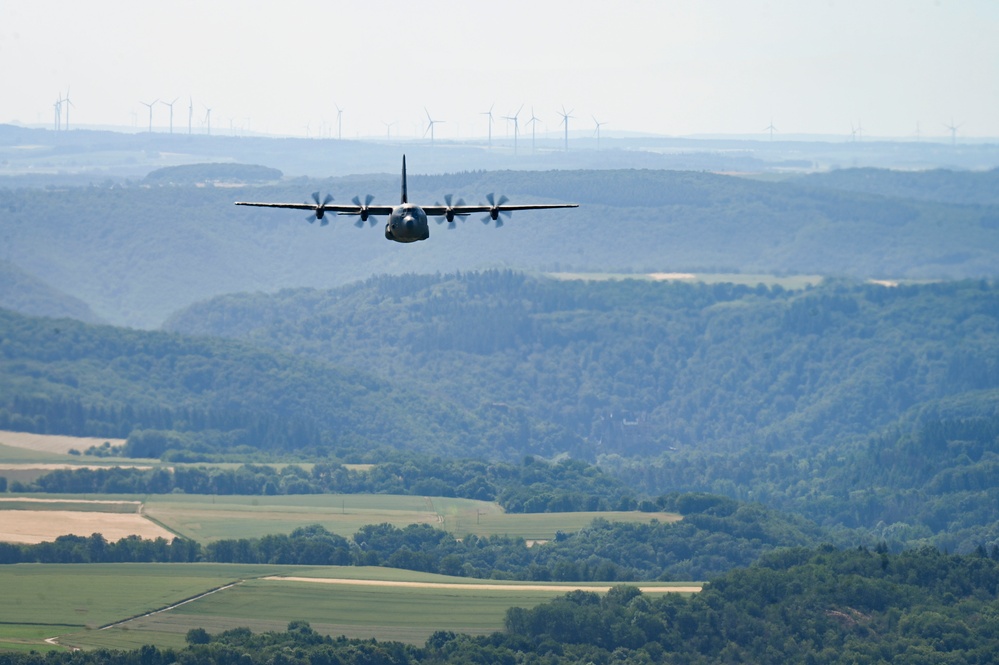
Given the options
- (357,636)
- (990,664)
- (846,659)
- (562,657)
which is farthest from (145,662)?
(990,664)

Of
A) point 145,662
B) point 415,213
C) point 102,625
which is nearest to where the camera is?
point 415,213

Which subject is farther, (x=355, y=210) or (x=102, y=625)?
(x=102, y=625)

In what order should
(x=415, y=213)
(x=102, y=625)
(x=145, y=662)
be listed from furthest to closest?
(x=102, y=625)
(x=145, y=662)
(x=415, y=213)

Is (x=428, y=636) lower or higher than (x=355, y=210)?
lower

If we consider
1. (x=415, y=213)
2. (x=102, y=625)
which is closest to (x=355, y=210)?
(x=415, y=213)

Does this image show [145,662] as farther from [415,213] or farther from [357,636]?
[415,213]

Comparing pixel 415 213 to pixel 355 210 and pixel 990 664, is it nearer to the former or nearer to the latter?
pixel 355 210
